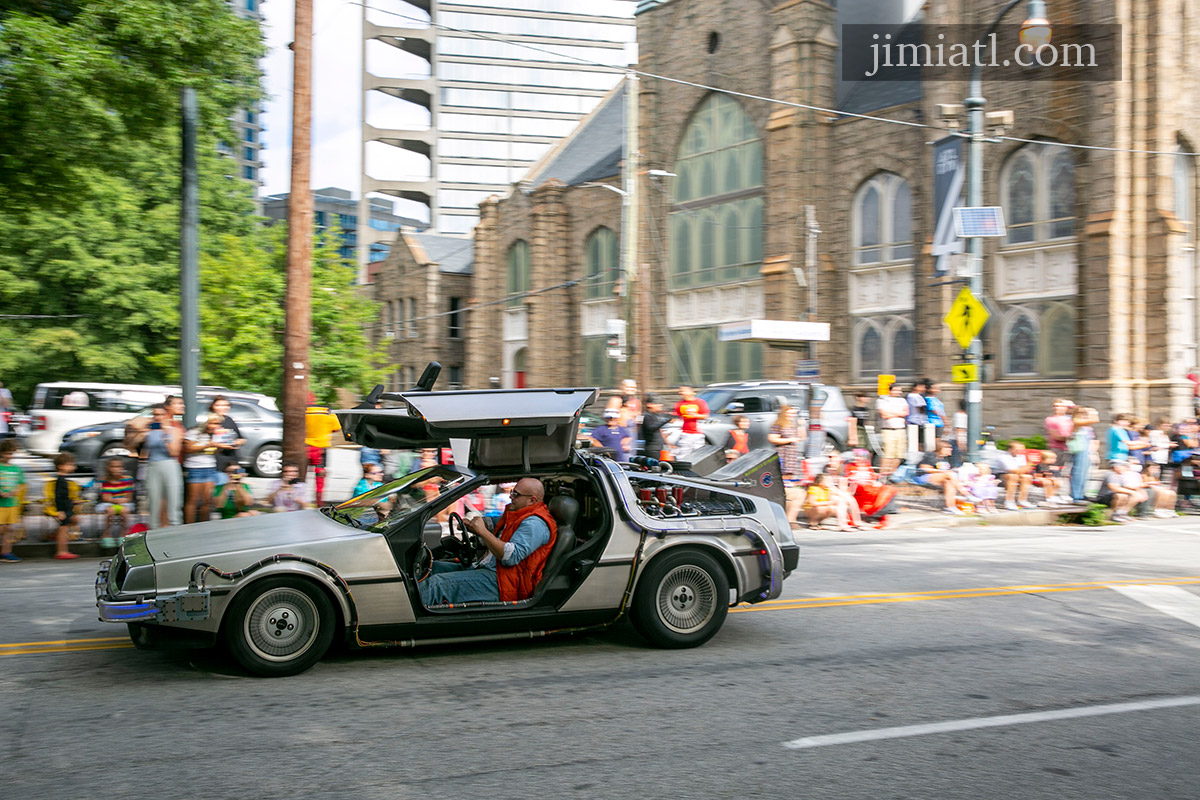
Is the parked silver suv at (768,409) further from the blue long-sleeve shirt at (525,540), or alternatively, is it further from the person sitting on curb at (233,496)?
the blue long-sleeve shirt at (525,540)

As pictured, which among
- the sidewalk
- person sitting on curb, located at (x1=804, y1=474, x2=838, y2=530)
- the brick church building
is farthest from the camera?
the brick church building

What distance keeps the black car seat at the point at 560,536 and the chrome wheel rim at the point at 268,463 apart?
606 inches

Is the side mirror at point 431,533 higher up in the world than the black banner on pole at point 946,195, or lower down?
lower down

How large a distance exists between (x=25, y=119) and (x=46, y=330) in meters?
18.6

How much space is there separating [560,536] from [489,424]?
926 mm

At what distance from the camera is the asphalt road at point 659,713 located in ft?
15.0

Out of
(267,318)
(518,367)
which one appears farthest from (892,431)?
(518,367)

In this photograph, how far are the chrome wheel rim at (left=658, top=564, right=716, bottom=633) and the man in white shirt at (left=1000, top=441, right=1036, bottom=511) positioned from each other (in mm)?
11351

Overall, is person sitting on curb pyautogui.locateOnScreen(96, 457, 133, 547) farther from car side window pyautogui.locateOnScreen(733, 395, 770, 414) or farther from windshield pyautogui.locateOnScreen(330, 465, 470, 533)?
car side window pyautogui.locateOnScreen(733, 395, 770, 414)

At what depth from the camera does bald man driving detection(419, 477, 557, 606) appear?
262 inches

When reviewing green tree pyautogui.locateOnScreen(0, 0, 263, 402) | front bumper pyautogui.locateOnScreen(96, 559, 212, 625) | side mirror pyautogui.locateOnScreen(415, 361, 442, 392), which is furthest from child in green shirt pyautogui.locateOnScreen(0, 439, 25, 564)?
front bumper pyautogui.locateOnScreen(96, 559, 212, 625)

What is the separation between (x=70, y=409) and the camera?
21.5 meters

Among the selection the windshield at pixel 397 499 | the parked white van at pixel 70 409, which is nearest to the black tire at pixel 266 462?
the parked white van at pixel 70 409

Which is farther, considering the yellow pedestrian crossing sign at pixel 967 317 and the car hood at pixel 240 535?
the yellow pedestrian crossing sign at pixel 967 317
